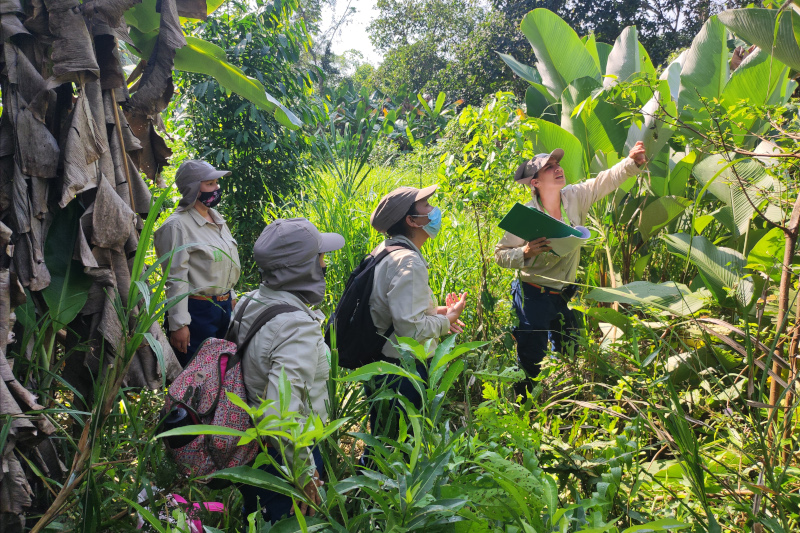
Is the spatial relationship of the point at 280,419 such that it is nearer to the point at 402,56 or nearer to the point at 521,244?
the point at 521,244

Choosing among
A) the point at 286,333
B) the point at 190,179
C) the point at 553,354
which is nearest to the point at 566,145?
the point at 553,354

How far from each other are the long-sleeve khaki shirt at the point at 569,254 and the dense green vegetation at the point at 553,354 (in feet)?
0.58

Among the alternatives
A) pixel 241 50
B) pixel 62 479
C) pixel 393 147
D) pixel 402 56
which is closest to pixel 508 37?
pixel 393 147

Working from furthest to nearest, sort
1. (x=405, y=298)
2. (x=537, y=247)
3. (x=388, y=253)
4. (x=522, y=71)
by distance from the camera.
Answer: (x=522, y=71), (x=537, y=247), (x=388, y=253), (x=405, y=298)

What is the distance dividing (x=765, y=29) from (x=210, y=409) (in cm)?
254

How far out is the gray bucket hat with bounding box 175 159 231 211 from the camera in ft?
10.3

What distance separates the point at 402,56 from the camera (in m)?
19.3

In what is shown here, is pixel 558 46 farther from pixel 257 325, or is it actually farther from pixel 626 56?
pixel 257 325

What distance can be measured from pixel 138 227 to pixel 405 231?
113 cm

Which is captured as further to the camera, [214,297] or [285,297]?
[214,297]

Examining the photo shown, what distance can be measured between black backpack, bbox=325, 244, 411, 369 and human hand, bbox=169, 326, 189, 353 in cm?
100

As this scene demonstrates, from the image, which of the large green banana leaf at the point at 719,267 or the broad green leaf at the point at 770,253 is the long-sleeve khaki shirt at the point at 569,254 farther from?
the broad green leaf at the point at 770,253

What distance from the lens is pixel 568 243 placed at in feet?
9.23

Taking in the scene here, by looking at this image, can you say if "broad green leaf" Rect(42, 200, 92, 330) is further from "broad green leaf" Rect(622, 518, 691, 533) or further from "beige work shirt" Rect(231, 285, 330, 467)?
"broad green leaf" Rect(622, 518, 691, 533)
